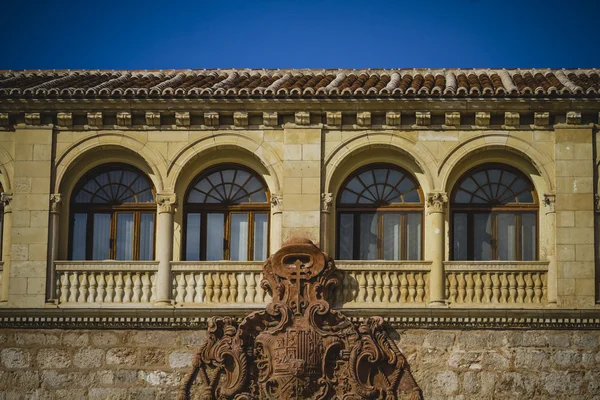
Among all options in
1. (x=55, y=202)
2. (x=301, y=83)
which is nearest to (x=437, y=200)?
(x=301, y=83)

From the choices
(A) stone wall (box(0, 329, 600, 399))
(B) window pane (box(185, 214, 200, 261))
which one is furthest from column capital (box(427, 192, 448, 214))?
(B) window pane (box(185, 214, 200, 261))

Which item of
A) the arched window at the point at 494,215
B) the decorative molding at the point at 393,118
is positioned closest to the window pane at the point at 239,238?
the decorative molding at the point at 393,118

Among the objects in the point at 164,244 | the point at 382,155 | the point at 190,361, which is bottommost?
the point at 190,361

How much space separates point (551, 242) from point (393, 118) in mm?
3668

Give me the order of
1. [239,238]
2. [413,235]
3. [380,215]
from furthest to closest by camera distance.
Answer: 1. [239,238]
2. [380,215]
3. [413,235]

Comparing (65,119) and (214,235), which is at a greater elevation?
(65,119)

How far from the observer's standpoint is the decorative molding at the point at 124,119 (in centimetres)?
2947

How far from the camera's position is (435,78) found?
102 feet

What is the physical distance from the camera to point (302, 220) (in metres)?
28.9

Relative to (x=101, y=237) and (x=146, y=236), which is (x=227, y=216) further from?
(x=101, y=237)

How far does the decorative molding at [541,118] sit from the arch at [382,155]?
2.02m

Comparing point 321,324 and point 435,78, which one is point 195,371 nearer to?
point 321,324

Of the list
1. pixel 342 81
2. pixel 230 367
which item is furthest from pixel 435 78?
pixel 230 367

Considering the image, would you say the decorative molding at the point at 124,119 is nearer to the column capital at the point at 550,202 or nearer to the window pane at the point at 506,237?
the window pane at the point at 506,237
